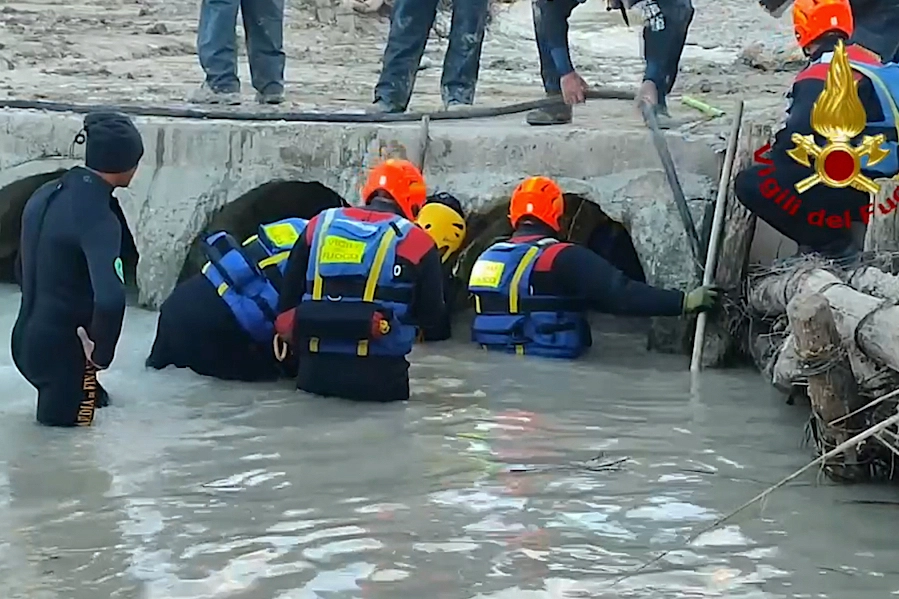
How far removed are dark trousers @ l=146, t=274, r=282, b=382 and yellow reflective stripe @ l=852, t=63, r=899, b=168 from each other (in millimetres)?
2625

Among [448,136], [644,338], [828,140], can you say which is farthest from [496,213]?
[828,140]

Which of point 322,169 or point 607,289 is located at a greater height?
point 322,169

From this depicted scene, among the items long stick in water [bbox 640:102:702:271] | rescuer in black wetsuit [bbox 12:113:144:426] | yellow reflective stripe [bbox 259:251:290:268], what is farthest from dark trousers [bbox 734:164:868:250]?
rescuer in black wetsuit [bbox 12:113:144:426]

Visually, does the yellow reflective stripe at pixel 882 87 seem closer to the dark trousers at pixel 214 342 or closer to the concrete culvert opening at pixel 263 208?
the dark trousers at pixel 214 342

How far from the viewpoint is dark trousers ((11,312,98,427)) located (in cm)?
527

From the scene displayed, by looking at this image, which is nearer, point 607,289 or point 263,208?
point 607,289

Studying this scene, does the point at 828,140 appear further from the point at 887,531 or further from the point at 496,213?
the point at 496,213

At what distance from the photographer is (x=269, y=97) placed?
9.05 metres

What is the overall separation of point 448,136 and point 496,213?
0.47 meters

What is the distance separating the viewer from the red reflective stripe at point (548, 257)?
6523 mm

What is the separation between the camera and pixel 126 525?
13.5 feet

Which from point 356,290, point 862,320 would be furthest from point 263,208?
point 862,320

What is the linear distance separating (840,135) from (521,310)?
2.35m

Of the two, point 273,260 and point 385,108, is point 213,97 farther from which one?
point 273,260
